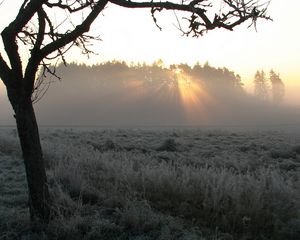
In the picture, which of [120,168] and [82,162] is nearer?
[120,168]

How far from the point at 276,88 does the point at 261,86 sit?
5977 mm

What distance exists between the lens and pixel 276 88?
144875 mm

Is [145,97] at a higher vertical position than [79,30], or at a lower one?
higher

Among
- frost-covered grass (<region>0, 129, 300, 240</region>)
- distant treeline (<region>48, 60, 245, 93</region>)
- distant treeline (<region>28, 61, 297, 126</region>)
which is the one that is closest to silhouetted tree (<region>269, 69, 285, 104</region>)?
distant treeline (<region>28, 61, 297, 126</region>)

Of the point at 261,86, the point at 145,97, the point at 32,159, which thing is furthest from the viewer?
the point at 261,86

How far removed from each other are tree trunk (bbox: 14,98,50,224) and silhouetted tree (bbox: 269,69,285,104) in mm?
137903

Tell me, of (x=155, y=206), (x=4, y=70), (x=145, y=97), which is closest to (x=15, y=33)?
(x=4, y=70)

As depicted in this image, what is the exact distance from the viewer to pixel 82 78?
11162cm

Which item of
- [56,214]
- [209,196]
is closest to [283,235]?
[209,196]

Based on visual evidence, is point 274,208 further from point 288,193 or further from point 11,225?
point 11,225

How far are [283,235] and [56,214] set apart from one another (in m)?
3.16

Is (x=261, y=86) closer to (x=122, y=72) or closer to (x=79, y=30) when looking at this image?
(x=122, y=72)

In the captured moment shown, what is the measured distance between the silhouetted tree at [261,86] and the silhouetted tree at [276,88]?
195cm

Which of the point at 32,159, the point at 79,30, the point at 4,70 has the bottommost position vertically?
the point at 32,159
